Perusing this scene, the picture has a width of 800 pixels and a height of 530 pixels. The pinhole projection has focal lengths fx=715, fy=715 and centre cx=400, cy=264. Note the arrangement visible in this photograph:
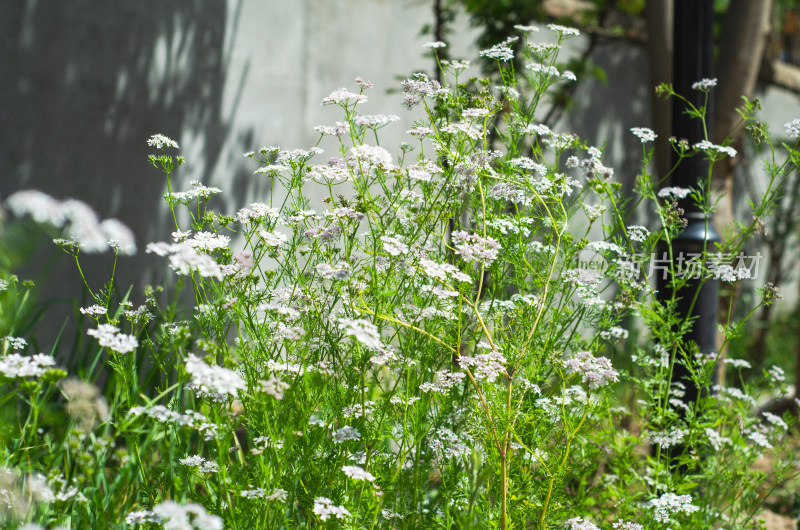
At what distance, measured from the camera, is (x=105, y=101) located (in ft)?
15.0

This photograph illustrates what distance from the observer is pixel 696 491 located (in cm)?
309

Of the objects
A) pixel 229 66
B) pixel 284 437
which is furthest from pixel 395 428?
pixel 229 66

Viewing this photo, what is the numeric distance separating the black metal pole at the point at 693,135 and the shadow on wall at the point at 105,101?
120 inches

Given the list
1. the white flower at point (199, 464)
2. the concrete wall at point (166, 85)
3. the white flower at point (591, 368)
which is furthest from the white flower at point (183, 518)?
the concrete wall at point (166, 85)

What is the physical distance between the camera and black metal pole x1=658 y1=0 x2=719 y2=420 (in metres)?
3.14

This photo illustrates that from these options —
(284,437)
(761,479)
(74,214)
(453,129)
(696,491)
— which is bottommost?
(696,491)

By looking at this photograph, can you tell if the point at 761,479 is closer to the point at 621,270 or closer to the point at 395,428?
the point at 621,270

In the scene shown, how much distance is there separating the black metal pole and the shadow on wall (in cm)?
304

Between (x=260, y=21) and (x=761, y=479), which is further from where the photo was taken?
(x=260, y=21)

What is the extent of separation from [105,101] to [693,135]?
11.5 feet

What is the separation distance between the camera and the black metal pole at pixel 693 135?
314 centimetres

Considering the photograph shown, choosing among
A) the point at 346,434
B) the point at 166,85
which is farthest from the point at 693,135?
the point at 166,85

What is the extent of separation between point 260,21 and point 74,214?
4.02 meters

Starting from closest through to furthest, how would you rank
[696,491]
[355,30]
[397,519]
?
[397,519] → [696,491] → [355,30]
